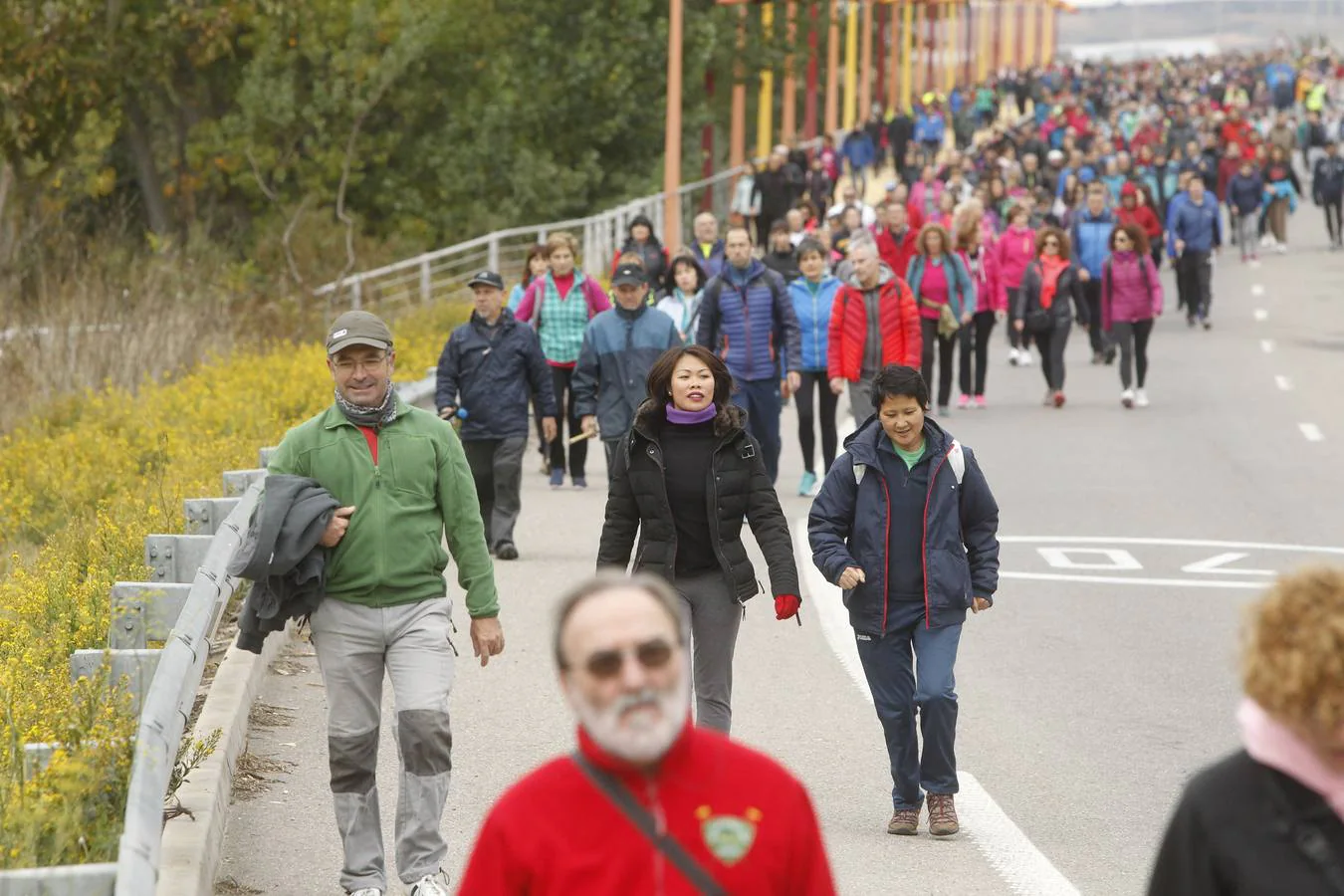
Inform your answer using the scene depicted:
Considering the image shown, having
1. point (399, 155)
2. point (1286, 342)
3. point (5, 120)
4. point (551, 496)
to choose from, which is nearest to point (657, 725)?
point (551, 496)

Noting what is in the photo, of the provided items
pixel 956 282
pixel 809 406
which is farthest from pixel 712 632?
pixel 956 282

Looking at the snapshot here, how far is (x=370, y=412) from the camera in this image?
7.30 m

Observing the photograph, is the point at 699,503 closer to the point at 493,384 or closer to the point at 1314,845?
the point at 1314,845

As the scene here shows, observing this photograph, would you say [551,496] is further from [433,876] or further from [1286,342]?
[1286,342]

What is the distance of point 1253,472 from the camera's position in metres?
19.4

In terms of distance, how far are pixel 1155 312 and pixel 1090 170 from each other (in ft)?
50.2

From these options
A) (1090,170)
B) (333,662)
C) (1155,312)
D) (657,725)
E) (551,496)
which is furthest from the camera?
(1090,170)

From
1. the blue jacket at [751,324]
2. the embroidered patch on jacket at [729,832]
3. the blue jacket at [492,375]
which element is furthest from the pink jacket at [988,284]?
the embroidered patch on jacket at [729,832]

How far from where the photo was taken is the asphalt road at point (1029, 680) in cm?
819

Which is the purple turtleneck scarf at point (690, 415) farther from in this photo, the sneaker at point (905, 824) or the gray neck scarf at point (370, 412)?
the sneaker at point (905, 824)

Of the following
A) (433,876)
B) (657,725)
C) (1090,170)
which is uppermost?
(1090,170)

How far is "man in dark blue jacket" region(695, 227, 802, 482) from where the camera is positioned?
52.4 feet

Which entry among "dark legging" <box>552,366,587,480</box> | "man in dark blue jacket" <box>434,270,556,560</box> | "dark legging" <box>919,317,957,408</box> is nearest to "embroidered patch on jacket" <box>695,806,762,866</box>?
"man in dark blue jacket" <box>434,270,556,560</box>

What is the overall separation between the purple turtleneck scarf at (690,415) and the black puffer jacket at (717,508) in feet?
0.09
